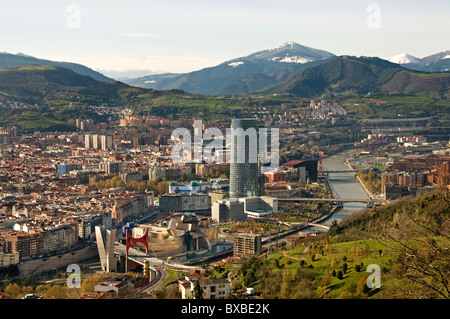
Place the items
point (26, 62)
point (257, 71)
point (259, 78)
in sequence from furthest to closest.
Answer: point (257, 71) < point (259, 78) < point (26, 62)

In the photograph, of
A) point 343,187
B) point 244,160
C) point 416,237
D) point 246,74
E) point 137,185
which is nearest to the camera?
point 416,237

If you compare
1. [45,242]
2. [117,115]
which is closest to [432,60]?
[117,115]

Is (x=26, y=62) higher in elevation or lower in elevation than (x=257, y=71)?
lower

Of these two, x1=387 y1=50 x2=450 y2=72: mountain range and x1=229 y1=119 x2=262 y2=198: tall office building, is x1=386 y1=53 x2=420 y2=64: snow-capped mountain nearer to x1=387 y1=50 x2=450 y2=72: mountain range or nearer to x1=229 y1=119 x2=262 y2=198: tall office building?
x1=387 y1=50 x2=450 y2=72: mountain range

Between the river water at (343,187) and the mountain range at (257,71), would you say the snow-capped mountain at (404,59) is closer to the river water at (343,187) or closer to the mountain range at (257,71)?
the mountain range at (257,71)

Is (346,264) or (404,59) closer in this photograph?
(346,264)

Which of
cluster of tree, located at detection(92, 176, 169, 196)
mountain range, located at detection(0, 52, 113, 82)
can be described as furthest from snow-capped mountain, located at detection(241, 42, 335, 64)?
cluster of tree, located at detection(92, 176, 169, 196)

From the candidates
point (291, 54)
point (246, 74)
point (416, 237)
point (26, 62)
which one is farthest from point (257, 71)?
point (416, 237)

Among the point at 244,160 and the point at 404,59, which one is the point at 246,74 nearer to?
the point at 404,59
